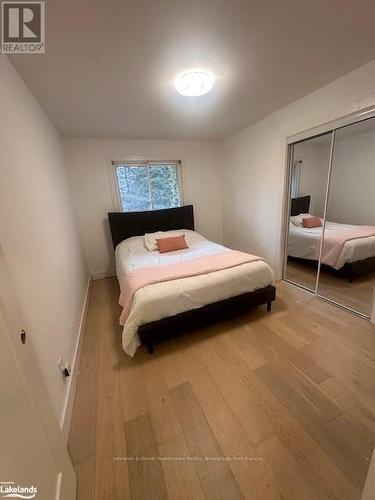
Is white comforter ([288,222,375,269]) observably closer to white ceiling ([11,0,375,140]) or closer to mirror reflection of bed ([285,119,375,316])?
mirror reflection of bed ([285,119,375,316])

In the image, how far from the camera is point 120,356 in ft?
6.10

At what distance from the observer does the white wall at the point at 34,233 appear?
41.4 inches

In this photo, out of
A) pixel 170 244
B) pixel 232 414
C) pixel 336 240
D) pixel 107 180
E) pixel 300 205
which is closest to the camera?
pixel 232 414

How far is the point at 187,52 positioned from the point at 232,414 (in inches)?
99.5

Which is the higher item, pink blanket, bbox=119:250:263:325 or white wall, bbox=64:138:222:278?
white wall, bbox=64:138:222:278

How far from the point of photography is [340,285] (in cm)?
262

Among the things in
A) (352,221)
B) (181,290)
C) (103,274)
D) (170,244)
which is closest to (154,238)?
(170,244)

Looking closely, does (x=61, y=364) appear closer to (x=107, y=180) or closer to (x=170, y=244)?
(x=170, y=244)

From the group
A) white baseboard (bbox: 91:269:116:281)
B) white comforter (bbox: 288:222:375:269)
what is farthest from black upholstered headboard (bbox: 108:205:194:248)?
white comforter (bbox: 288:222:375:269)

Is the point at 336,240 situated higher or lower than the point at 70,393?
higher

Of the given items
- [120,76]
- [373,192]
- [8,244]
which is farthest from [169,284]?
[373,192]

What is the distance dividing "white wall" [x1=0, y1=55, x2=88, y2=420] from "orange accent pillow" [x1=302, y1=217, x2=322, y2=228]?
2.86 metres

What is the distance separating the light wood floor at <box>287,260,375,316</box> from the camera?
7.56 feet

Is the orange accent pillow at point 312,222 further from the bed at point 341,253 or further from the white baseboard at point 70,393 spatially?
the white baseboard at point 70,393
